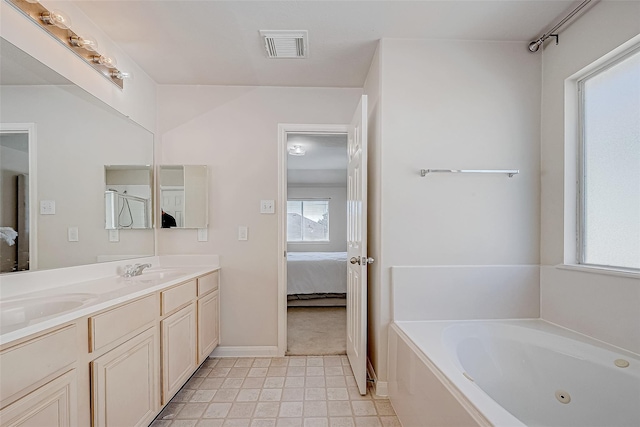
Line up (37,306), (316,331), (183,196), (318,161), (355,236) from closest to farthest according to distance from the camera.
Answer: (37,306)
(355,236)
(183,196)
(316,331)
(318,161)

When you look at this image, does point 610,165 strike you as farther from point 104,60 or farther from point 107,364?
point 104,60

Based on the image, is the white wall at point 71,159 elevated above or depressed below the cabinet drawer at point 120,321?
above

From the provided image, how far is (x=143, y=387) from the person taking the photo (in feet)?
5.04

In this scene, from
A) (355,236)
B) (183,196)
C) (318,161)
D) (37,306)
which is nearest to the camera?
(37,306)

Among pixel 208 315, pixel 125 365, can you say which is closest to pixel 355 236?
pixel 208 315

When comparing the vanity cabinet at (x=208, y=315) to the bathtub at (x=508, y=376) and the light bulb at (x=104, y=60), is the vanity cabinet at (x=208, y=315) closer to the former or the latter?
the bathtub at (x=508, y=376)

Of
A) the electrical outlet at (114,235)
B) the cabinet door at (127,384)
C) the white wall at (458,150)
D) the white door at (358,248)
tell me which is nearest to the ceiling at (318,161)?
the white door at (358,248)

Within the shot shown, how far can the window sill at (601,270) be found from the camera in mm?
1458

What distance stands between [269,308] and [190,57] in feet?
6.78

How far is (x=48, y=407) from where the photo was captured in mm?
1021

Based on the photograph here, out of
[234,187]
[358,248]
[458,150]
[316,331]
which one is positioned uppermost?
[458,150]

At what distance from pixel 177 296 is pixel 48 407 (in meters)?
0.88

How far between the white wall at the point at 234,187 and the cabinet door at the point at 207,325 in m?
0.12

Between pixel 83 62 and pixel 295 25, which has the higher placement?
pixel 295 25
